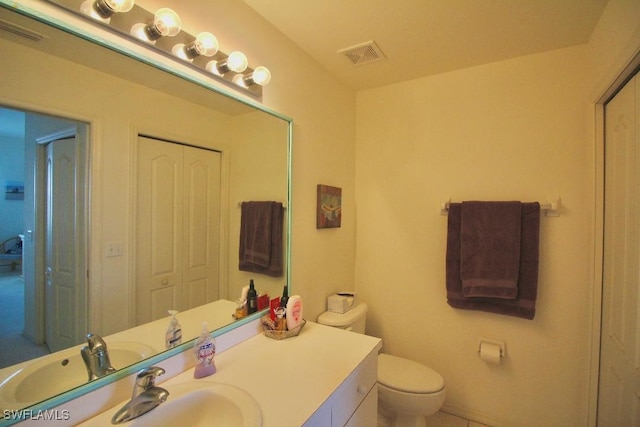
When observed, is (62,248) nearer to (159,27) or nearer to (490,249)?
(159,27)

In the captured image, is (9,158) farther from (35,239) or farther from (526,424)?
(526,424)

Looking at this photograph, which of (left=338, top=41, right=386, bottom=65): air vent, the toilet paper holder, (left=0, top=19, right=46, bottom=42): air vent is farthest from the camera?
the toilet paper holder

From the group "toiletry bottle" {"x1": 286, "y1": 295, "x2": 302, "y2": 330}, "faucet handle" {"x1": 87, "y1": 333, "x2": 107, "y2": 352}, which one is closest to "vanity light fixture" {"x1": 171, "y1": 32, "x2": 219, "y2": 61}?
"faucet handle" {"x1": 87, "y1": 333, "x2": 107, "y2": 352}

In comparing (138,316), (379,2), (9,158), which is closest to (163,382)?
(138,316)

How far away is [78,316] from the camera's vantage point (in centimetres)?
85

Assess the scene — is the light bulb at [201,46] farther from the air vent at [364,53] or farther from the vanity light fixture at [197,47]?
the air vent at [364,53]

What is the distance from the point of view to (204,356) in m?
1.00

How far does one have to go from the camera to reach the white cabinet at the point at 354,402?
2.93 ft

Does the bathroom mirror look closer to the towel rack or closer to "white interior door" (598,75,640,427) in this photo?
"white interior door" (598,75,640,427)

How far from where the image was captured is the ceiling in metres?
1.33

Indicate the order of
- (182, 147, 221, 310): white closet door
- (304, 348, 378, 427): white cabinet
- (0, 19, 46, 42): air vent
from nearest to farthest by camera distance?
(0, 19, 46, 42): air vent, (304, 348, 378, 427): white cabinet, (182, 147, 221, 310): white closet door

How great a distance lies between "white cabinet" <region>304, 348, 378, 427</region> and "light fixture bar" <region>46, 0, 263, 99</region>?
130 centimetres

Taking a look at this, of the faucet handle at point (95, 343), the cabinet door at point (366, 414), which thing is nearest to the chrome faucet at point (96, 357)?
the faucet handle at point (95, 343)

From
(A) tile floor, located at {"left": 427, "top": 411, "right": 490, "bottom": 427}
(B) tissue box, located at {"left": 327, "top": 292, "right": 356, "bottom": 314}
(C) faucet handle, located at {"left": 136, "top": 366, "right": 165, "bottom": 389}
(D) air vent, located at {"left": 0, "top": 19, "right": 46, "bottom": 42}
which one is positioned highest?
(D) air vent, located at {"left": 0, "top": 19, "right": 46, "bottom": 42}
